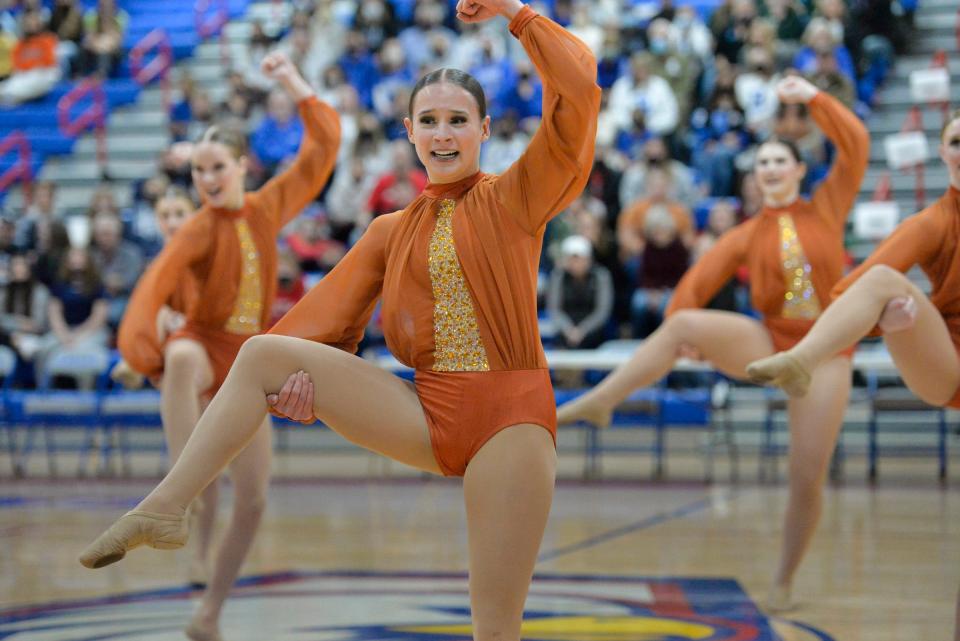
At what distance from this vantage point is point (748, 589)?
5176mm

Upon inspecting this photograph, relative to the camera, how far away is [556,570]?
18.4 feet

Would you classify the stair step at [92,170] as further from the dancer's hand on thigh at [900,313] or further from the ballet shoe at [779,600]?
the dancer's hand on thigh at [900,313]

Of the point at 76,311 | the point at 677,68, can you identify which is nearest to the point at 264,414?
the point at 76,311

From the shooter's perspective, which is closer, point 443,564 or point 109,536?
point 109,536

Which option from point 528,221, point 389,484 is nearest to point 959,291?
point 528,221

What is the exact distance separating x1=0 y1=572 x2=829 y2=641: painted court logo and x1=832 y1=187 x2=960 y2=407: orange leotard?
1156 mm

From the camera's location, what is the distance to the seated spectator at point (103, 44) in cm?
1527

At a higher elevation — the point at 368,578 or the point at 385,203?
the point at 385,203

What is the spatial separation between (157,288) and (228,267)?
26 cm

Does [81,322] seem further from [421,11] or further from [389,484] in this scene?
[421,11]

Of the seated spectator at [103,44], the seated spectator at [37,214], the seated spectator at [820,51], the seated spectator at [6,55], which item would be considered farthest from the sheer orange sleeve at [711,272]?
the seated spectator at [6,55]

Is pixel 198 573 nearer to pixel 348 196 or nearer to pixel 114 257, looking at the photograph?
pixel 114 257

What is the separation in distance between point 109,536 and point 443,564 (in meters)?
3.10

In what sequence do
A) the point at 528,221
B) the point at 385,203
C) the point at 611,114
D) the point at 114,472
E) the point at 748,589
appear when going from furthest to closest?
the point at 611,114, the point at 385,203, the point at 114,472, the point at 748,589, the point at 528,221
